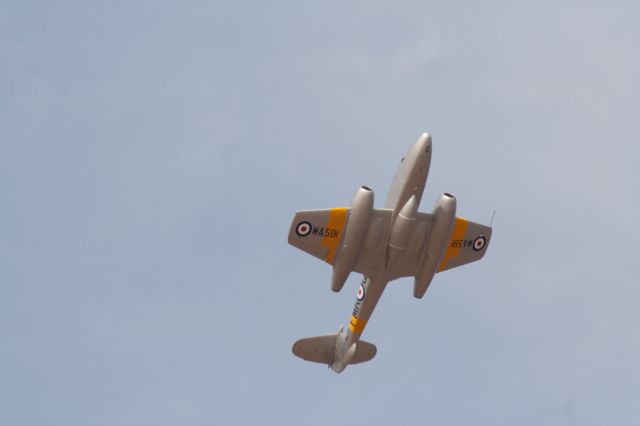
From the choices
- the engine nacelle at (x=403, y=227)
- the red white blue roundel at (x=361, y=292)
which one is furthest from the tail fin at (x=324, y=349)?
the engine nacelle at (x=403, y=227)

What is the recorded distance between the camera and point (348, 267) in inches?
2057

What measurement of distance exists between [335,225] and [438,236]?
14.4 ft

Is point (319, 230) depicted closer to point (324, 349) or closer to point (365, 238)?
point (365, 238)

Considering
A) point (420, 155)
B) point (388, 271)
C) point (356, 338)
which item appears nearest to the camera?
point (420, 155)

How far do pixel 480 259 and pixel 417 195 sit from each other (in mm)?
6985

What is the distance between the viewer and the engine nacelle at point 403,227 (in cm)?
5006

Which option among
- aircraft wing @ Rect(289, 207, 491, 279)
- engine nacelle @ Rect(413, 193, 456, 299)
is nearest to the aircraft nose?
engine nacelle @ Rect(413, 193, 456, 299)

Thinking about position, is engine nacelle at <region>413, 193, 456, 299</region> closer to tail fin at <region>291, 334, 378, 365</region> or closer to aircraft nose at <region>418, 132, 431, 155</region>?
aircraft nose at <region>418, 132, 431, 155</region>

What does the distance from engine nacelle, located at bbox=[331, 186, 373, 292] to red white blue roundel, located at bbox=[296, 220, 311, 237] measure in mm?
1567

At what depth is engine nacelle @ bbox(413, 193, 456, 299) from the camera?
51331 millimetres

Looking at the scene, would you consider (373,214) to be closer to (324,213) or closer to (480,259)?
(324,213)

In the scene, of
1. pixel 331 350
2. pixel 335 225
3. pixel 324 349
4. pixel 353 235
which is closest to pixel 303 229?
pixel 335 225

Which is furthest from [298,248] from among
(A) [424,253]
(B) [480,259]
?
(B) [480,259]

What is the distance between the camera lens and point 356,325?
5628 centimetres
